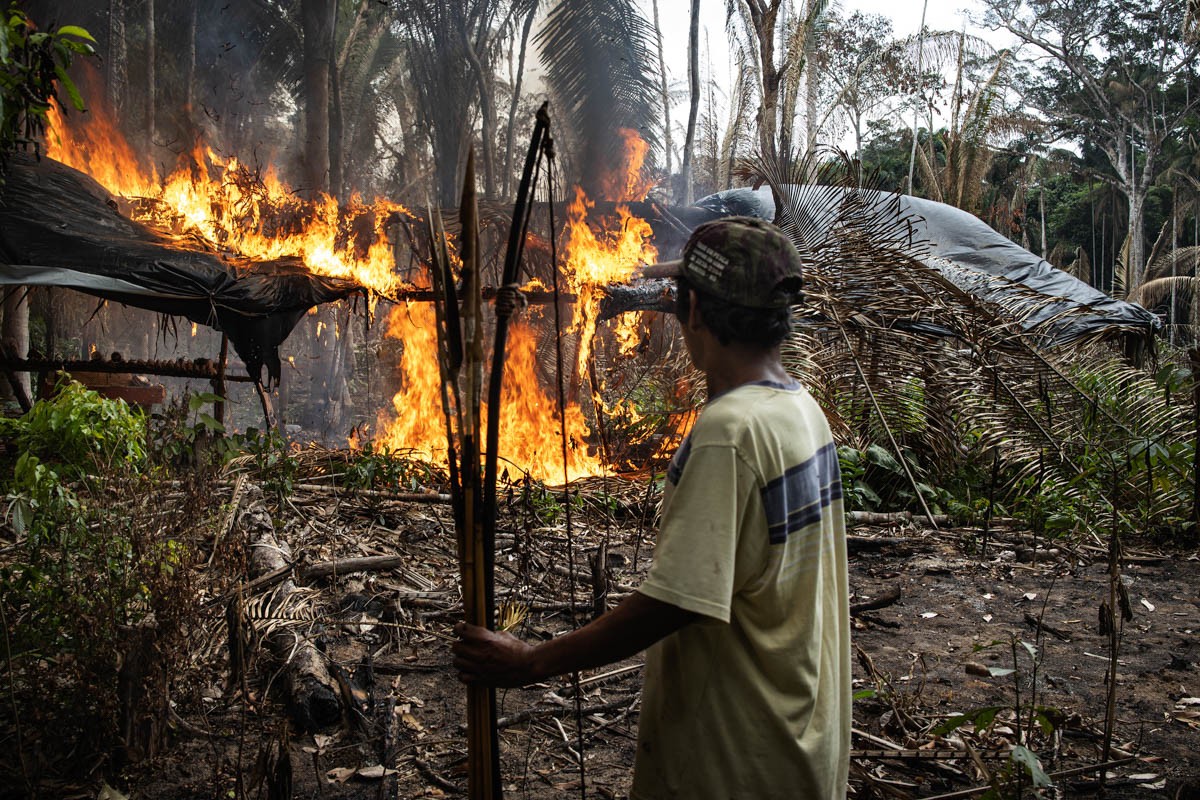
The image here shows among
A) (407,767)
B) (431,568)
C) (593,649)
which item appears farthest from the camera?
(431,568)

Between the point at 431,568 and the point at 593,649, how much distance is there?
4.10m

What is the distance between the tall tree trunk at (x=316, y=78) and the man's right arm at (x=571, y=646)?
14.1 m

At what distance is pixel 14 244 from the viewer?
21.9 feet

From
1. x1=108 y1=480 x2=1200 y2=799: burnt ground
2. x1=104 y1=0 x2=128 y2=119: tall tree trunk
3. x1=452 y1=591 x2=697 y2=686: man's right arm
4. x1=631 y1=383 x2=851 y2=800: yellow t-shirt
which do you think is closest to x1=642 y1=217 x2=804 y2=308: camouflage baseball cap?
x1=631 y1=383 x2=851 y2=800: yellow t-shirt

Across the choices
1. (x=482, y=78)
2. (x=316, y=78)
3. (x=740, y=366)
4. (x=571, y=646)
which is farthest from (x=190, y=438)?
(x=482, y=78)

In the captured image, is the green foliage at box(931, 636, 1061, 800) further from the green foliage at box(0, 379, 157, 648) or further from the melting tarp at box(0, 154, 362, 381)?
the melting tarp at box(0, 154, 362, 381)

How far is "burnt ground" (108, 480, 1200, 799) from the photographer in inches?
113

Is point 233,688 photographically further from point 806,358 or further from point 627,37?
point 627,37

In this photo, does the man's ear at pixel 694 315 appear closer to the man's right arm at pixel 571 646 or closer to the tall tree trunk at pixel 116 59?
the man's right arm at pixel 571 646

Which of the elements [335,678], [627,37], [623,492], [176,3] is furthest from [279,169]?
[335,678]

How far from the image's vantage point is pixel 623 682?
3840 millimetres

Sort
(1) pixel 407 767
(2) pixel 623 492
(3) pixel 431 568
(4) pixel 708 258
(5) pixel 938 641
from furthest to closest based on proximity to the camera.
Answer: (2) pixel 623 492, (3) pixel 431 568, (5) pixel 938 641, (1) pixel 407 767, (4) pixel 708 258

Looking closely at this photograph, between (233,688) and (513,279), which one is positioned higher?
(513,279)

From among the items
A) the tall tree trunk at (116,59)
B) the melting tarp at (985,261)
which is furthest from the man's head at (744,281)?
the tall tree trunk at (116,59)
